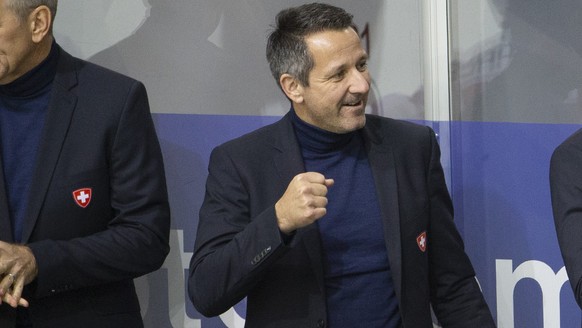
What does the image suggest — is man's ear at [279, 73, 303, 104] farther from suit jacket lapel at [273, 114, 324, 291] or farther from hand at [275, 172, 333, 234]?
hand at [275, 172, 333, 234]

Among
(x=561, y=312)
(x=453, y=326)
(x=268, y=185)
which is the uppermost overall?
(x=268, y=185)

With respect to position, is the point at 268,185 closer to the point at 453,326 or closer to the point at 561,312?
the point at 453,326

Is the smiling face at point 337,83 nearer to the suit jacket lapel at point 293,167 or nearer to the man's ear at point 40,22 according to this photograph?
the suit jacket lapel at point 293,167

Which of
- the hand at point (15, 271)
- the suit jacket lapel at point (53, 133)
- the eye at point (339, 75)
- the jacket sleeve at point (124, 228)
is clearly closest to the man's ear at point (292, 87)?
the eye at point (339, 75)

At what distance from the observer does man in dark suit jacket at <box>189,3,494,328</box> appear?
9.22ft

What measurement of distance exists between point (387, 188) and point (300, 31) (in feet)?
1.66

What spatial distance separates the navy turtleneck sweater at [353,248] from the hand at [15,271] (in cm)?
83

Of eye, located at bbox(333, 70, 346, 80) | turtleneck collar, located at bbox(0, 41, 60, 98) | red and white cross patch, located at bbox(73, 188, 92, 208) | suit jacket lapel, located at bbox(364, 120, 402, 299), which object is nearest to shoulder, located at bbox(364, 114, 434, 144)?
suit jacket lapel, located at bbox(364, 120, 402, 299)

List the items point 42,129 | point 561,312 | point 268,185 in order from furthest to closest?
1. point 561,312
2. point 42,129
3. point 268,185

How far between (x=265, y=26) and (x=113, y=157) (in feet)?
3.03

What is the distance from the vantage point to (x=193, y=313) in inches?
152

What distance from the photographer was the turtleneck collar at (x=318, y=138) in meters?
2.95

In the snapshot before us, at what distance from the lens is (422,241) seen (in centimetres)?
293

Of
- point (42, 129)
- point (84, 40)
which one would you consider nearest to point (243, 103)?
point (84, 40)
